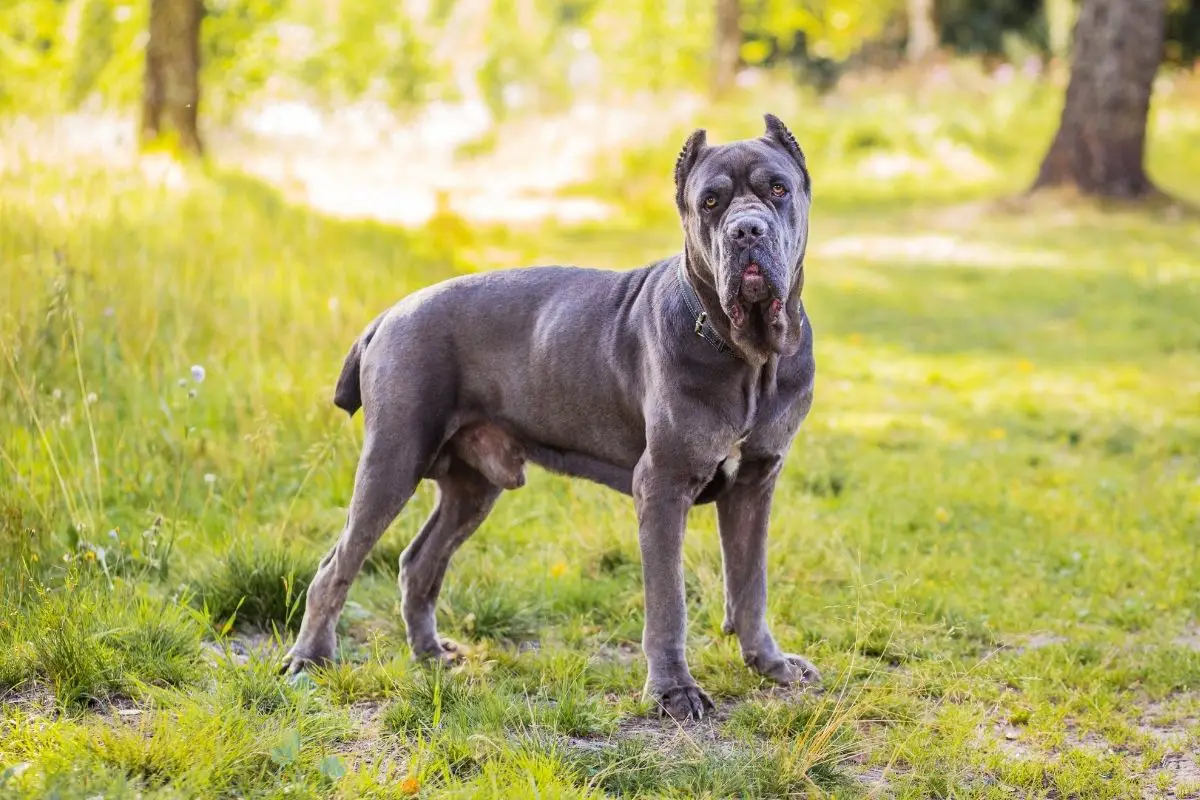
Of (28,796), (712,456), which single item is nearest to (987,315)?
(712,456)

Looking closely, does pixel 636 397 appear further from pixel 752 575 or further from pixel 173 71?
pixel 173 71

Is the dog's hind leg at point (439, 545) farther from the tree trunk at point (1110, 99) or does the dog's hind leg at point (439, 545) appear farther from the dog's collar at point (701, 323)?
the tree trunk at point (1110, 99)

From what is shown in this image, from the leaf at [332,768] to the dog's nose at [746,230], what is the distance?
5.97 feet

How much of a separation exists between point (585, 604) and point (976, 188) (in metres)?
14.6

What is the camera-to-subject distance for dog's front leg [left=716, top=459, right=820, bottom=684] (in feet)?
14.6

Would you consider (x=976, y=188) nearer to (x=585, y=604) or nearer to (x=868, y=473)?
(x=868, y=473)

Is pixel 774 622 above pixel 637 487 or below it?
below

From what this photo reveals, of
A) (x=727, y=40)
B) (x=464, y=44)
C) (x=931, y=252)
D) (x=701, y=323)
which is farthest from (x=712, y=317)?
(x=464, y=44)

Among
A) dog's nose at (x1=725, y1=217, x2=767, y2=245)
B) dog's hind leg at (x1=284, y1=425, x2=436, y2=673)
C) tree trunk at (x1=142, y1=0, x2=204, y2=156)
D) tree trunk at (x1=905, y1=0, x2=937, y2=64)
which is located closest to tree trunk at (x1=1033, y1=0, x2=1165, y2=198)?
tree trunk at (x1=142, y1=0, x2=204, y2=156)

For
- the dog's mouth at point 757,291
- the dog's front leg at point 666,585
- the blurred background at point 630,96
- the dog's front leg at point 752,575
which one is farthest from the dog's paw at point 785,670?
the blurred background at point 630,96

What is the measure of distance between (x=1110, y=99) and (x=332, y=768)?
13.5 m

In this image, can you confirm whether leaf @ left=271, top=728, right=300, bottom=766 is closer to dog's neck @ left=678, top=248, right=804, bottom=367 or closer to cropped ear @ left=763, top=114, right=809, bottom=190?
dog's neck @ left=678, top=248, right=804, bottom=367

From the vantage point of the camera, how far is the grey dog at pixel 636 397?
3996mm

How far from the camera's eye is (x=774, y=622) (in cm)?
498
